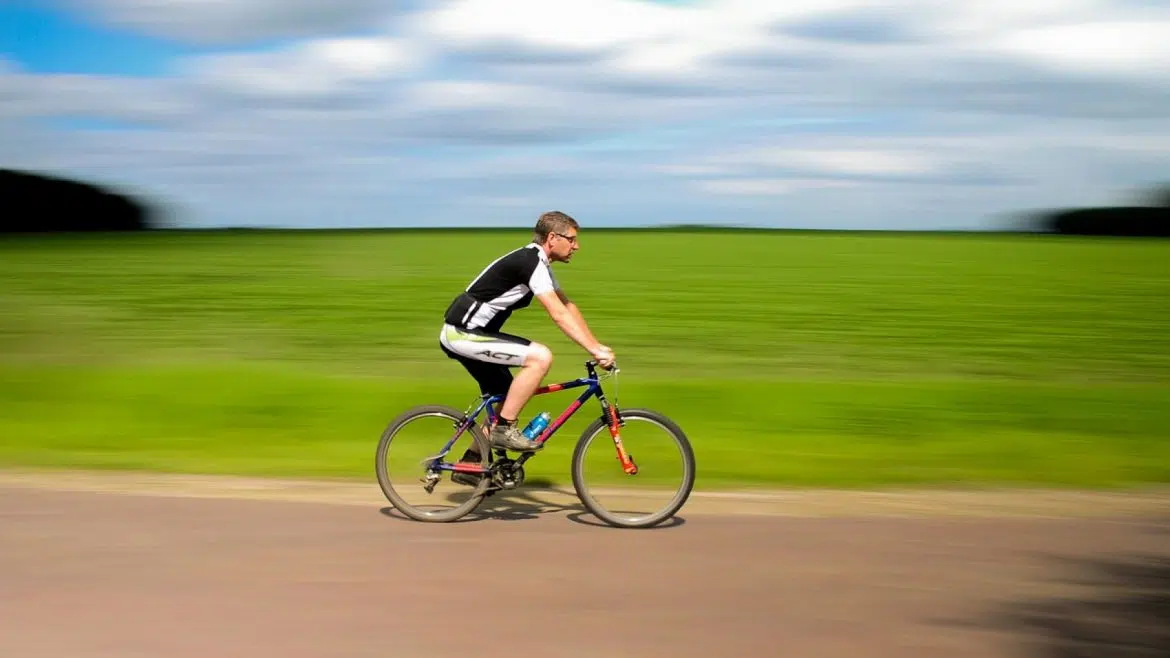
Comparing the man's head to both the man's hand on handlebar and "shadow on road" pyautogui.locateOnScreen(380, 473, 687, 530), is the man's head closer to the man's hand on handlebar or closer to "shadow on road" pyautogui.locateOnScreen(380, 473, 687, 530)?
the man's hand on handlebar

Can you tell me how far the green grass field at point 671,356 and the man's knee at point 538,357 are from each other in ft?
8.07

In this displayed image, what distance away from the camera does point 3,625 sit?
5.60m

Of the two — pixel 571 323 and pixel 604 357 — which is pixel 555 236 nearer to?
pixel 571 323

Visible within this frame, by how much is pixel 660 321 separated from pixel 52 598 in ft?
59.1

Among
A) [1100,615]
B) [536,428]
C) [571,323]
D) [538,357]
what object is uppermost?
[571,323]

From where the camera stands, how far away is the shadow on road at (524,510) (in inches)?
329

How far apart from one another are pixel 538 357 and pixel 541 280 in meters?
0.50

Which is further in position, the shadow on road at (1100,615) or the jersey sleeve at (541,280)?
the jersey sleeve at (541,280)

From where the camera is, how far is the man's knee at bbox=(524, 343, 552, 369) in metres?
8.10

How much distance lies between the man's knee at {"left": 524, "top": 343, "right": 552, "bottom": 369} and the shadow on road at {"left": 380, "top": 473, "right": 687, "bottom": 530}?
103 cm

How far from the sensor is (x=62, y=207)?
4475cm

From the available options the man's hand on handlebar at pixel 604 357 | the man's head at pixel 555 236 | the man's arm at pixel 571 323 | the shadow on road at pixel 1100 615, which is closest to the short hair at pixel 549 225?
the man's head at pixel 555 236

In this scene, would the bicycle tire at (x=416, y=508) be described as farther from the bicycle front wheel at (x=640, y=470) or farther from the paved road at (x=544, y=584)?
the bicycle front wheel at (x=640, y=470)

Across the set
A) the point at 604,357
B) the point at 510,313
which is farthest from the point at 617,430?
the point at 510,313
